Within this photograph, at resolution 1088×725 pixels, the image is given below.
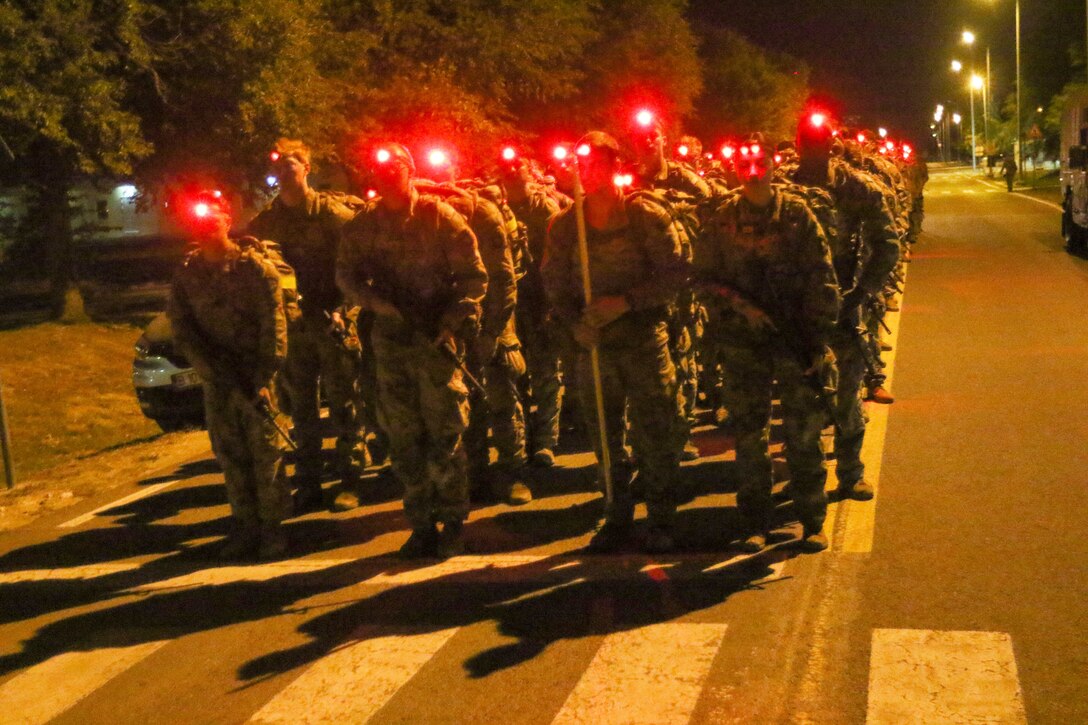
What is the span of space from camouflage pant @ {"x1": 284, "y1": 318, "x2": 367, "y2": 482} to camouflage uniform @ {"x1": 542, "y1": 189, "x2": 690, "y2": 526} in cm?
226

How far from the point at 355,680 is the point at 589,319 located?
2.39m

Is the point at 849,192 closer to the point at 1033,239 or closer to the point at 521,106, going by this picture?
the point at 1033,239

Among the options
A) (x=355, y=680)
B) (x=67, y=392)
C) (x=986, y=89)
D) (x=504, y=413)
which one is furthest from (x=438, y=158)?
(x=986, y=89)

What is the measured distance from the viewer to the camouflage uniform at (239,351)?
306 inches

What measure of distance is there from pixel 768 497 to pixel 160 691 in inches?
134

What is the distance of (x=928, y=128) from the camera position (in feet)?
596

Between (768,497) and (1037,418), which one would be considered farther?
(1037,418)

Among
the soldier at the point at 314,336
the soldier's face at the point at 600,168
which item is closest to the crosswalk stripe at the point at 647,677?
the soldier's face at the point at 600,168

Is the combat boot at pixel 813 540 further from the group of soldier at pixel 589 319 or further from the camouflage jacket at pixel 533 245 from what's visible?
the camouflage jacket at pixel 533 245

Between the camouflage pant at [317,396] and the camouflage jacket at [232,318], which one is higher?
the camouflage jacket at [232,318]

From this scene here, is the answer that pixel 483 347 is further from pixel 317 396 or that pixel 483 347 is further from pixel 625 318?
pixel 317 396

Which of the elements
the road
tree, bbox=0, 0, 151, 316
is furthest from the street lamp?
the road

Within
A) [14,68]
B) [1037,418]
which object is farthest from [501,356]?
[14,68]

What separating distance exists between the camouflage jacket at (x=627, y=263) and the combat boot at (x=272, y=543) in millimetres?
2279
